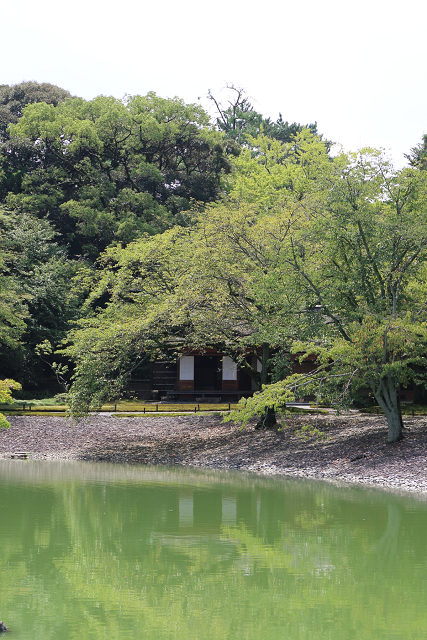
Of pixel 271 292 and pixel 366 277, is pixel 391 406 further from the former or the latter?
pixel 271 292

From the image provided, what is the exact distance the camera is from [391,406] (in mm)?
19203

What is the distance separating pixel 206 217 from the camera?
78.2 ft

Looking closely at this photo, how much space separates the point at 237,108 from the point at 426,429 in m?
51.9

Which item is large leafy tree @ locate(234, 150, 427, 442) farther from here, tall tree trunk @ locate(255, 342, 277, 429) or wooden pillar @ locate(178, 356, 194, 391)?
wooden pillar @ locate(178, 356, 194, 391)

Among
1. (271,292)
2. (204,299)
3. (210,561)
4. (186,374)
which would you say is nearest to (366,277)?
(271,292)

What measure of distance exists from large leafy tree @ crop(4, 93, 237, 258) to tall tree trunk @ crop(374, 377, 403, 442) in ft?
69.1

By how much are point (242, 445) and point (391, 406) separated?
501 centimetres

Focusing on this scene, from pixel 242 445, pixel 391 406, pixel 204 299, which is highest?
pixel 204 299

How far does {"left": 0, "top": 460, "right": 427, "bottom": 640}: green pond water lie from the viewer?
6.77 meters

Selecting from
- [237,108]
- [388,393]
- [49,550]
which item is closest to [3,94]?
[237,108]

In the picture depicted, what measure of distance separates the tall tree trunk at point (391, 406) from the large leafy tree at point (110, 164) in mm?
21052

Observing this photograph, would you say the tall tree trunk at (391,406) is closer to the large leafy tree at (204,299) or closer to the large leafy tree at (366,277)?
the large leafy tree at (366,277)

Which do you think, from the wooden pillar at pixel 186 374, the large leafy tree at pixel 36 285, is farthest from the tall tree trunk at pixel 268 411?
the large leafy tree at pixel 36 285

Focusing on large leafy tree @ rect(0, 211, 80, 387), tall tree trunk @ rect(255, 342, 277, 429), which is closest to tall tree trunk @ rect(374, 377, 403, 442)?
tall tree trunk @ rect(255, 342, 277, 429)
